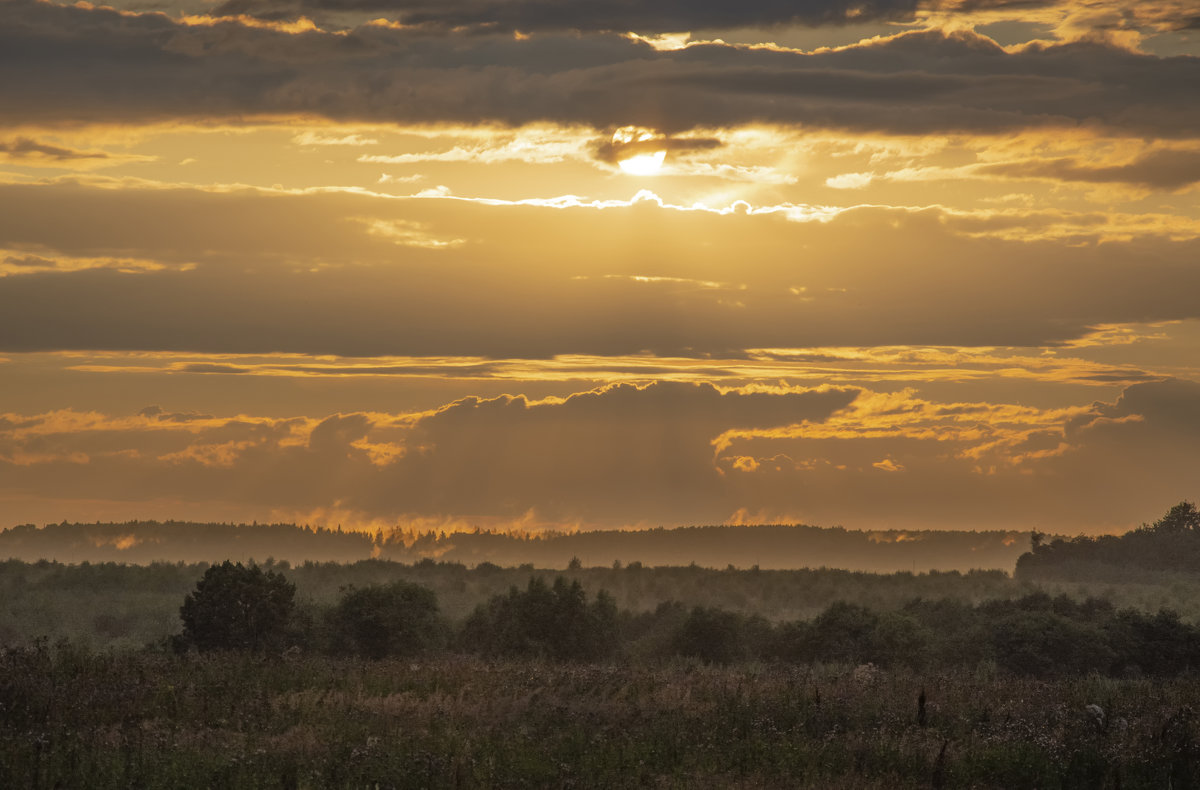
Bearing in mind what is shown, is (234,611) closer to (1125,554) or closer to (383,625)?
(383,625)

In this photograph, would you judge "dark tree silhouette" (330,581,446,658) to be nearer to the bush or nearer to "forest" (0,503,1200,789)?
"forest" (0,503,1200,789)

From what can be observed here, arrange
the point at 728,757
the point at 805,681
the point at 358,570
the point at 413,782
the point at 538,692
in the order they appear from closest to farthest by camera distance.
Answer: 1. the point at 413,782
2. the point at 728,757
3. the point at 538,692
4. the point at 805,681
5. the point at 358,570

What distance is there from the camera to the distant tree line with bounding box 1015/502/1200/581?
319ft

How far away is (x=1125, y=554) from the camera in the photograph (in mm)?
102688

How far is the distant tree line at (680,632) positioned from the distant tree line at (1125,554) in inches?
2025

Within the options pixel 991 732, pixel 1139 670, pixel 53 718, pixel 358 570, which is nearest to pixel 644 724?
pixel 991 732

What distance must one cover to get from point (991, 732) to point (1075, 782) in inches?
129

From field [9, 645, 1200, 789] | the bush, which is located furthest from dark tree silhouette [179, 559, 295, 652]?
field [9, 645, 1200, 789]

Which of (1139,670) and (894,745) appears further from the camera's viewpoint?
(1139,670)

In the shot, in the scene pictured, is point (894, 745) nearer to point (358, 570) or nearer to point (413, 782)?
point (413, 782)

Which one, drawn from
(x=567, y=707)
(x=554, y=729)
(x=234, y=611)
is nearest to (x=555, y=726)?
(x=554, y=729)

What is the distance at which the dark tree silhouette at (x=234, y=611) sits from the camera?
4100 cm

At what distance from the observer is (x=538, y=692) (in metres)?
25.6

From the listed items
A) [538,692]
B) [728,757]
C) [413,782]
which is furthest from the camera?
[538,692]
